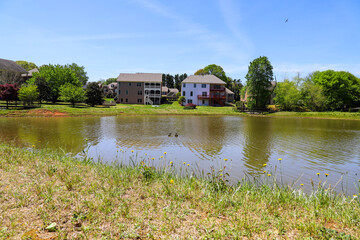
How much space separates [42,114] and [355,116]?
6665cm

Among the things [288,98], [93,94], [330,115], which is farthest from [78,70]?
[330,115]

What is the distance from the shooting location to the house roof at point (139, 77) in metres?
70.5

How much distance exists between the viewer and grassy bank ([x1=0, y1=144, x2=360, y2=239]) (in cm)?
391

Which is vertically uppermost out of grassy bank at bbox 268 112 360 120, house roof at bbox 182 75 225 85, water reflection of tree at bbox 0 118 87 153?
house roof at bbox 182 75 225 85

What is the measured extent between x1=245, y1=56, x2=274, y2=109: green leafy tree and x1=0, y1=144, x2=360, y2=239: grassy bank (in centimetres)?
5298

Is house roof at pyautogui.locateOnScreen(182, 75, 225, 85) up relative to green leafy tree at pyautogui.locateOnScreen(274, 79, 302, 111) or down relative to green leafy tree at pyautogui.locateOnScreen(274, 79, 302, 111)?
up

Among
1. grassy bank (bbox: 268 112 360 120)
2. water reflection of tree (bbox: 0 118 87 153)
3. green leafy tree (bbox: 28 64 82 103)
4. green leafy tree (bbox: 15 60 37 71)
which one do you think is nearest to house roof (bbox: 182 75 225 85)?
grassy bank (bbox: 268 112 360 120)

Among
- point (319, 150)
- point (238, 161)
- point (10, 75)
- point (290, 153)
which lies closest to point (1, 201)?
point (238, 161)

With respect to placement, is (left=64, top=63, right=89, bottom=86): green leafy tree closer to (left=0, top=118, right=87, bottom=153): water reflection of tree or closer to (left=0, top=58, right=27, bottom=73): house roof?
(left=0, top=58, right=27, bottom=73): house roof

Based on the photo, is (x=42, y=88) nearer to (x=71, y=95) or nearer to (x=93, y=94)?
(x=71, y=95)

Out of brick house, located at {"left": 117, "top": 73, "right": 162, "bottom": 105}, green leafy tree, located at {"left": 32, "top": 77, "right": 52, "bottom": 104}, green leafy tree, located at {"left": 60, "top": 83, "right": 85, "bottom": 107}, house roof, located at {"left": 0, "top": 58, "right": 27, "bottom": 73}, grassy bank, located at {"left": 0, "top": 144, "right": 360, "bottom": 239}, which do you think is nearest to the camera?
grassy bank, located at {"left": 0, "top": 144, "right": 360, "bottom": 239}

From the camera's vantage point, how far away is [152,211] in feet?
15.5

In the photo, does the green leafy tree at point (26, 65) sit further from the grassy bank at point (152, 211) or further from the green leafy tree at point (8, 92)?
the grassy bank at point (152, 211)

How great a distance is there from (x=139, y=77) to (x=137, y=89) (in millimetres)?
4932
